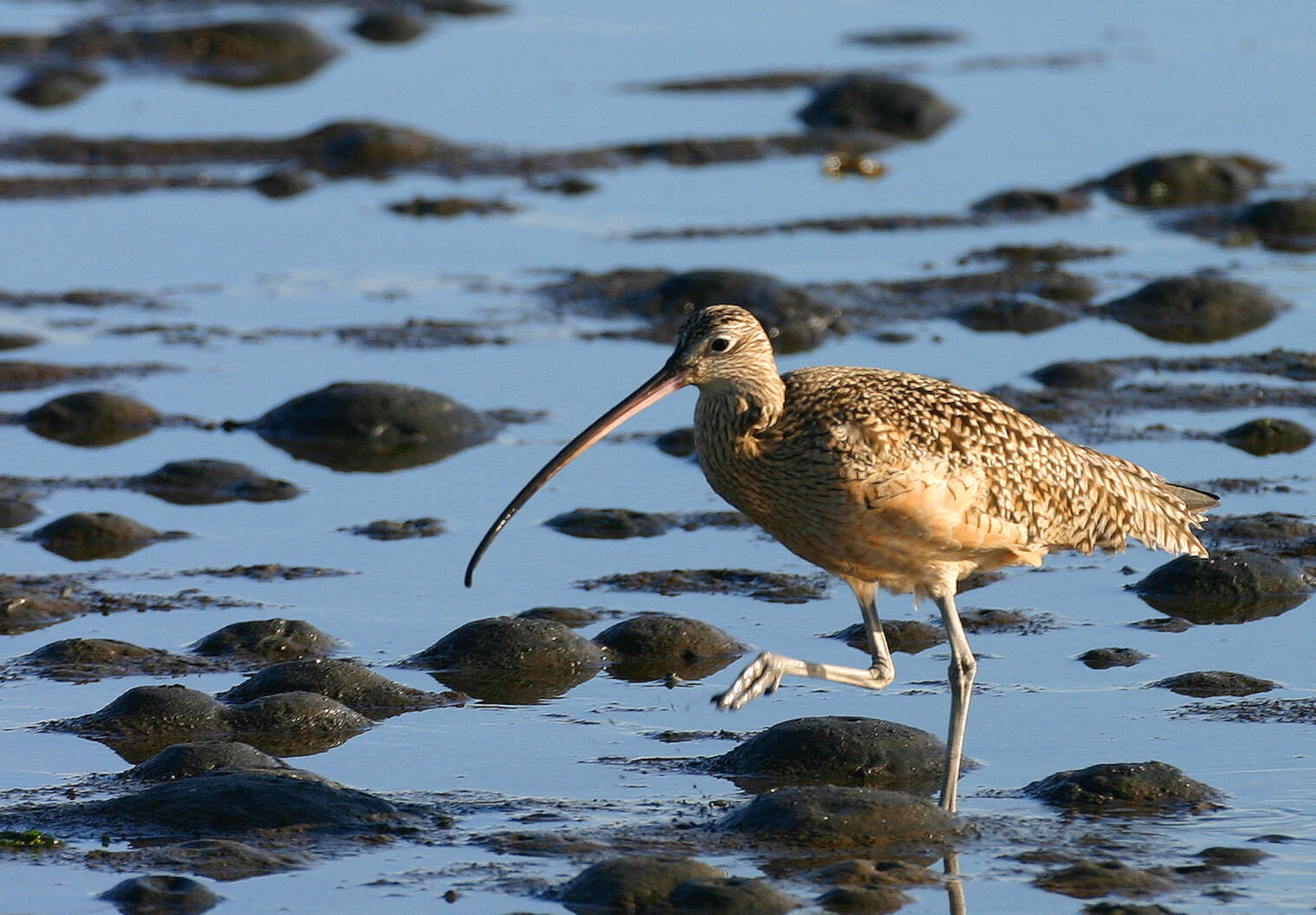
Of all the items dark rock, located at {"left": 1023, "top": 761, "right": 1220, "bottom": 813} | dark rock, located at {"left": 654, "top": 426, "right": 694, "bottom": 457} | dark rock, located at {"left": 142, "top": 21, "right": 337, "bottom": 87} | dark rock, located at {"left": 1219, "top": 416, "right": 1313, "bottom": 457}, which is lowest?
dark rock, located at {"left": 1023, "top": 761, "right": 1220, "bottom": 813}

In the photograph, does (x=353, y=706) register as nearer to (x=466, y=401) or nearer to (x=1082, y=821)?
(x=1082, y=821)

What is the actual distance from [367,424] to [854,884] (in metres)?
6.35

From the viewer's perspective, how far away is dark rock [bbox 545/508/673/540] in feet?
35.8

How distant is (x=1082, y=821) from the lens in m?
7.37

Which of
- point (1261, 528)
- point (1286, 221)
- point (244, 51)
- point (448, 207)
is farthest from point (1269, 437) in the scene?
point (244, 51)

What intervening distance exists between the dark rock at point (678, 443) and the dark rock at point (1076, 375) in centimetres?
224

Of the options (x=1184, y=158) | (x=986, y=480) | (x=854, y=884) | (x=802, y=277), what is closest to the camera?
(x=854, y=884)

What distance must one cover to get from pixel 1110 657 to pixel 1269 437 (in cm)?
348

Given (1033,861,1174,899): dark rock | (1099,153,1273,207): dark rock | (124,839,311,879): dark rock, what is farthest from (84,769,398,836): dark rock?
(1099,153,1273,207): dark rock

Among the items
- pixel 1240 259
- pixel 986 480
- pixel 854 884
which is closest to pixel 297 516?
pixel 986 480

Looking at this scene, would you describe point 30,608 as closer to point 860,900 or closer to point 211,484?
point 211,484

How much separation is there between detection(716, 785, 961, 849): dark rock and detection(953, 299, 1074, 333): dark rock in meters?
7.88

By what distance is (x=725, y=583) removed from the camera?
10125 mm

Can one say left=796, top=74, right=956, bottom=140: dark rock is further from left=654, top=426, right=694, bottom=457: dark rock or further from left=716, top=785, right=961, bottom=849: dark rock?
left=716, top=785, right=961, bottom=849: dark rock
